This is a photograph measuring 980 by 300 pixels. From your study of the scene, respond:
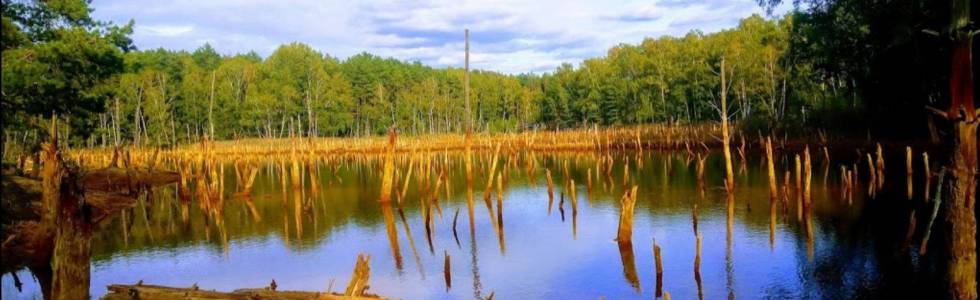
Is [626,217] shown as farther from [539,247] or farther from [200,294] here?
[200,294]

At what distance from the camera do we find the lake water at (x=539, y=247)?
1527cm

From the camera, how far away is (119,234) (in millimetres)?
24484

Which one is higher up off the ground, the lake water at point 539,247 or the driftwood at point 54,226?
the driftwood at point 54,226

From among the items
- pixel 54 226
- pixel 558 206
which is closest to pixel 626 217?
pixel 558 206

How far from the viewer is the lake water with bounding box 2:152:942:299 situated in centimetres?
1527

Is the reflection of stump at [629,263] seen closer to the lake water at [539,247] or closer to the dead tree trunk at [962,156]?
the lake water at [539,247]

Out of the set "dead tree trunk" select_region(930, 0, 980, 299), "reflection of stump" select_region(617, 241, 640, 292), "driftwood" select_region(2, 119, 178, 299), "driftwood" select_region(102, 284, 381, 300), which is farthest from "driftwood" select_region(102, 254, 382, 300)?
"dead tree trunk" select_region(930, 0, 980, 299)

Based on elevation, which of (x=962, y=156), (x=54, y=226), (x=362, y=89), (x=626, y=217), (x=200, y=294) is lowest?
(x=626, y=217)

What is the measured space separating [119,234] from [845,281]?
2216 cm

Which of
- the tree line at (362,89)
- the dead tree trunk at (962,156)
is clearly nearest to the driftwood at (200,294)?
the dead tree trunk at (962,156)

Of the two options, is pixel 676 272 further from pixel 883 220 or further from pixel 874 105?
pixel 874 105

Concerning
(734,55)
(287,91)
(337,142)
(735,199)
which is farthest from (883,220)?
(287,91)

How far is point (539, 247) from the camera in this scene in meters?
19.9

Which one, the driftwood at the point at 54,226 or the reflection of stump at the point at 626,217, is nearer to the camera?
the driftwood at the point at 54,226
